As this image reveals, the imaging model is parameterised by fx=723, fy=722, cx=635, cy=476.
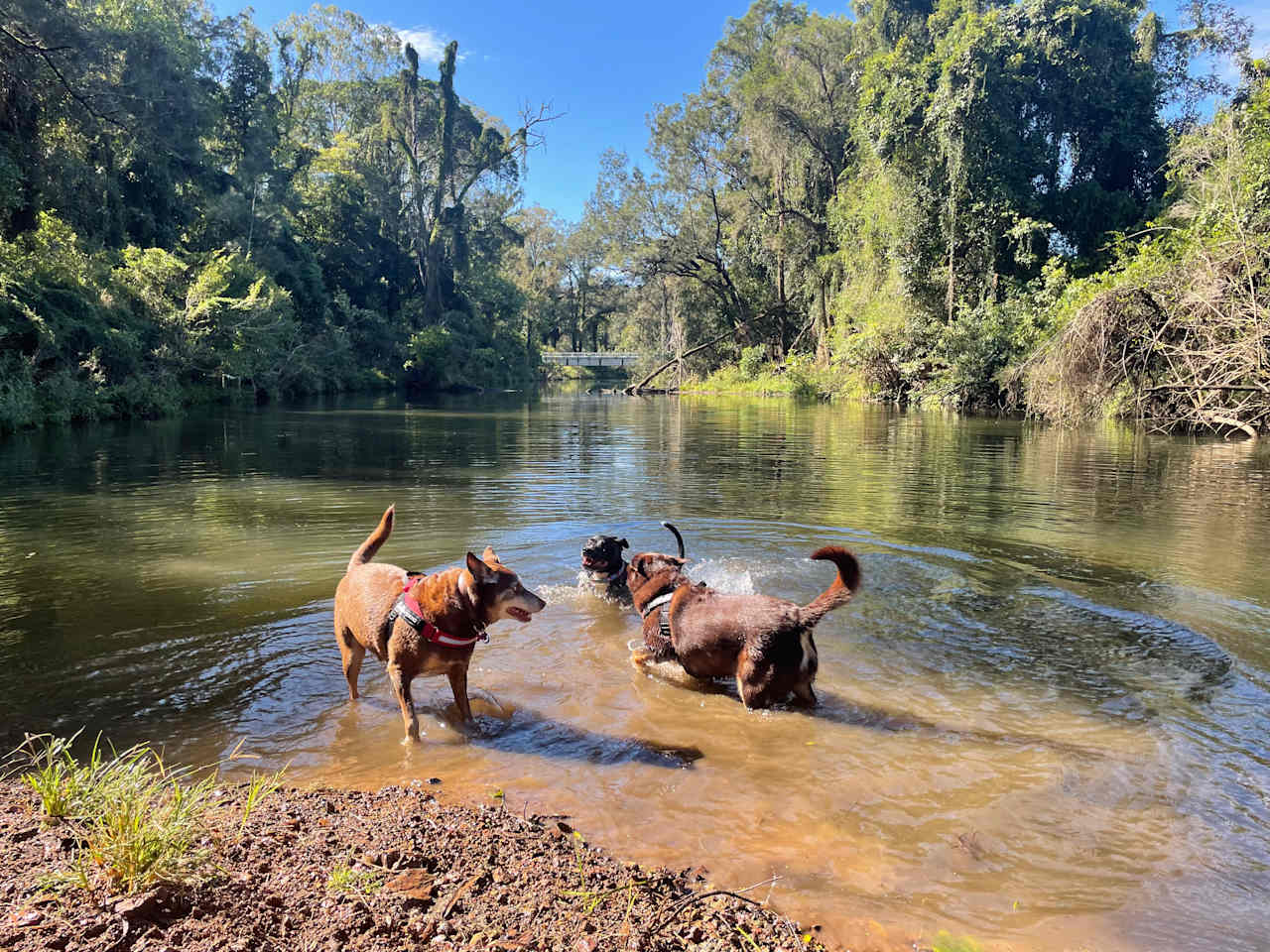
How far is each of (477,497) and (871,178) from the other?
36124 millimetres

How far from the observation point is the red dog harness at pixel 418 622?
4500 millimetres

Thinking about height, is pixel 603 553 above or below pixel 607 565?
above

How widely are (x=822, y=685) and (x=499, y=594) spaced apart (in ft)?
8.63

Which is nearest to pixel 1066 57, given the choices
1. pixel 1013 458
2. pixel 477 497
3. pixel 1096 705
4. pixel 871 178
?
pixel 871 178

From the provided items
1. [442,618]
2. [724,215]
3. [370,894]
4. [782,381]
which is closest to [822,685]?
[442,618]

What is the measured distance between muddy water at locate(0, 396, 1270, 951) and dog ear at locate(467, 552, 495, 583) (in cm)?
107

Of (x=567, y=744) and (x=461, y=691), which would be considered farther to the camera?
(x=461, y=691)

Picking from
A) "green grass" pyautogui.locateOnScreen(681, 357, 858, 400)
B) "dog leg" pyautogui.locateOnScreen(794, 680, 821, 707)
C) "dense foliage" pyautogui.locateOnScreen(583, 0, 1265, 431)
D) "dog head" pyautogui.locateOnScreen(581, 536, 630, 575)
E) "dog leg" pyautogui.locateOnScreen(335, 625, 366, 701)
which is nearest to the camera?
"dog leg" pyautogui.locateOnScreen(794, 680, 821, 707)

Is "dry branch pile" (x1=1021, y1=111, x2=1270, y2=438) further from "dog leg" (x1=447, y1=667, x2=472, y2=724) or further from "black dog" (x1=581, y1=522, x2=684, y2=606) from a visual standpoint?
"dog leg" (x1=447, y1=667, x2=472, y2=724)

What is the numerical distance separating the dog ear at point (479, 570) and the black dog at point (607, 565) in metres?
2.96

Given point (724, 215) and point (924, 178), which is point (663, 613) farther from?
point (724, 215)

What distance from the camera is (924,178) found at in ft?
116

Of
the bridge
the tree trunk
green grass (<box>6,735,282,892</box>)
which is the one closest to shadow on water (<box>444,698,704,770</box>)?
green grass (<box>6,735,282,892</box>)

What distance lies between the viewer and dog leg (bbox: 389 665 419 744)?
455 cm
